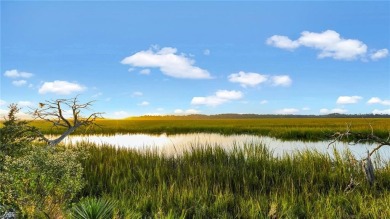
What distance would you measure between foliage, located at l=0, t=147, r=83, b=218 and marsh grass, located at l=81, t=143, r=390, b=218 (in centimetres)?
107

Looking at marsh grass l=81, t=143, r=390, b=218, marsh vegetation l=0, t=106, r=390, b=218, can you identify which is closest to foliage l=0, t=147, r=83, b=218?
marsh vegetation l=0, t=106, r=390, b=218

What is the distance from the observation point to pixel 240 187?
32.2 ft

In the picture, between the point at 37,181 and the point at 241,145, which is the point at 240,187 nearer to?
the point at 37,181

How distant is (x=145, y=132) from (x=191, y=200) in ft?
106

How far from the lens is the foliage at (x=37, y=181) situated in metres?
5.59

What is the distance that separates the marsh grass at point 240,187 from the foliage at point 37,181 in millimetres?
1066

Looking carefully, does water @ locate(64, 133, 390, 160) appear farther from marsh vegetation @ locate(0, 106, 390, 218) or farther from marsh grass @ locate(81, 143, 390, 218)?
marsh vegetation @ locate(0, 106, 390, 218)

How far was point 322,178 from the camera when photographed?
10.4 m

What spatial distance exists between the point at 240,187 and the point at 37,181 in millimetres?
5537

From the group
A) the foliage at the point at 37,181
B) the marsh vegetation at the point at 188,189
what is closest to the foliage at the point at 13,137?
the marsh vegetation at the point at 188,189

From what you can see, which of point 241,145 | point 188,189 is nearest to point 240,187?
point 188,189

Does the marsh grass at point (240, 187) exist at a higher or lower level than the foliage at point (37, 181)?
lower

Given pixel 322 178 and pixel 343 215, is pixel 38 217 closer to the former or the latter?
pixel 343 215

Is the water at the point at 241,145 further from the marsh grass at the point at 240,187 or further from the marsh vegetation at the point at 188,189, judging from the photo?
the marsh vegetation at the point at 188,189
